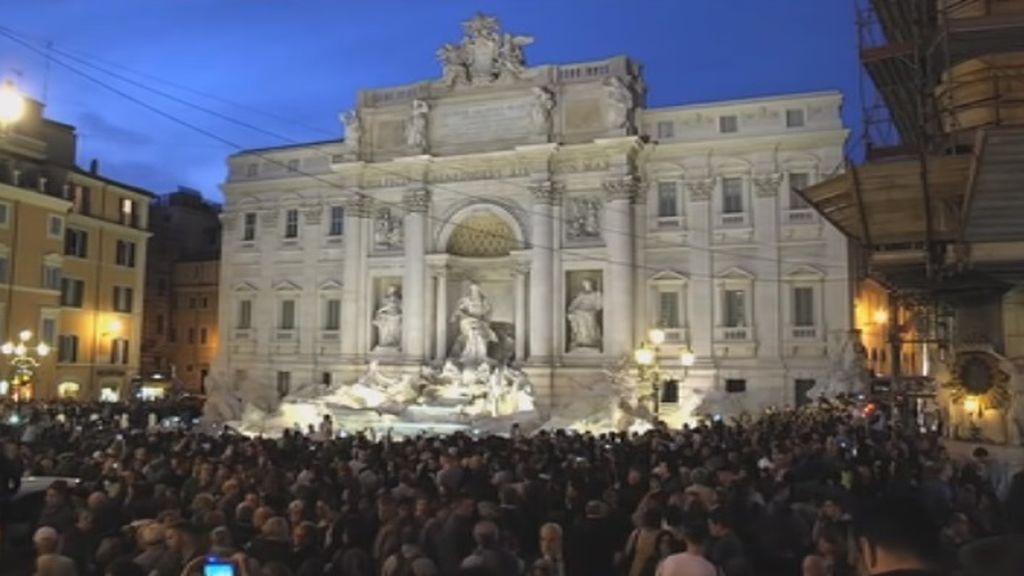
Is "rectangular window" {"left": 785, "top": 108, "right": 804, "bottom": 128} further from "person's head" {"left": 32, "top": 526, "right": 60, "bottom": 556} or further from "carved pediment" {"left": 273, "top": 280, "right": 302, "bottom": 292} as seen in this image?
"person's head" {"left": 32, "top": 526, "right": 60, "bottom": 556}

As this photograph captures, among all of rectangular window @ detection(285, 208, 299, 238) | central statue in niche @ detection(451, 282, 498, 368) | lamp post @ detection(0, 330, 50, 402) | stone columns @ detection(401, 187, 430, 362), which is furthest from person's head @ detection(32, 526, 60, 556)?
rectangular window @ detection(285, 208, 299, 238)

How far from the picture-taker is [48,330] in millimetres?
38531

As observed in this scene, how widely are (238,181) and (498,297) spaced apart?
1299 cm

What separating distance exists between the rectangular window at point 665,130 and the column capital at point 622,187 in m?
1.78

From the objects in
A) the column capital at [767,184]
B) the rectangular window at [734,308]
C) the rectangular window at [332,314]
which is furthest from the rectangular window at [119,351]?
the column capital at [767,184]

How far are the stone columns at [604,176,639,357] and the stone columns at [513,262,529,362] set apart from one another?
10.5 ft

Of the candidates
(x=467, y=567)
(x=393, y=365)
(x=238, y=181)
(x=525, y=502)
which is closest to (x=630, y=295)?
(x=393, y=365)

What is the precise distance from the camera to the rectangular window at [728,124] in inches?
1314

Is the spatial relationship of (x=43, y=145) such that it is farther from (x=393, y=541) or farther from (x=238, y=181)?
(x=393, y=541)

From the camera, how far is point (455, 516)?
26.0ft

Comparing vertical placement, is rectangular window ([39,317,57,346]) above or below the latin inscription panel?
below

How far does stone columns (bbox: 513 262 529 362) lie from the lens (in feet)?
116

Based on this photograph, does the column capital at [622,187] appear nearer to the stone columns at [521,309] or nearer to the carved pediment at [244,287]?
the stone columns at [521,309]

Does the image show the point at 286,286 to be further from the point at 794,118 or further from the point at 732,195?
the point at 794,118
